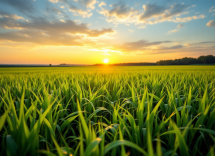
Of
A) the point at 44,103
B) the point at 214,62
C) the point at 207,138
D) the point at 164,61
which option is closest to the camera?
the point at 207,138

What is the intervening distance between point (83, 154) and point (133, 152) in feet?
1.59

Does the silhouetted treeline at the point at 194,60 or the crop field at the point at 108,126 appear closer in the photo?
the crop field at the point at 108,126

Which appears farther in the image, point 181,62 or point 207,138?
point 181,62

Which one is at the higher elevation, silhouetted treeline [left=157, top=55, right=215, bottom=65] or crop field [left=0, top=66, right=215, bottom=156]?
silhouetted treeline [left=157, top=55, right=215, bottom=65]

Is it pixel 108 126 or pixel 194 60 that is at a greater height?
pixel 194 60

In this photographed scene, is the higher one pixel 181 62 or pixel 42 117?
pixel 181 62

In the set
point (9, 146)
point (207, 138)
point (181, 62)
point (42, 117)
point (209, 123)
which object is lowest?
point (207, 138)

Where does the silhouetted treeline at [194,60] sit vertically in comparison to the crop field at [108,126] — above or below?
above

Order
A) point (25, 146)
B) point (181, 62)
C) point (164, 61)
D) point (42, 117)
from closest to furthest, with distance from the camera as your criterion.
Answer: point (25, 146) → point (42, 117) → point (181, 62) → point (164, 61)

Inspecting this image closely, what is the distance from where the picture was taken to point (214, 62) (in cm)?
5409

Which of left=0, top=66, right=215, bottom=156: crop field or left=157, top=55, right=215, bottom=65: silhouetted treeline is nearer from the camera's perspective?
left=0, top=66, right=215, bottom=156: crop field

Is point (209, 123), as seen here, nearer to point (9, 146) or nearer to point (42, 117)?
point (42, 117)

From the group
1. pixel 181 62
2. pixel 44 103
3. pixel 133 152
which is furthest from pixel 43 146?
pixel 181 62

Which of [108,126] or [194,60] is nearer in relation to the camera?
[108,126]
